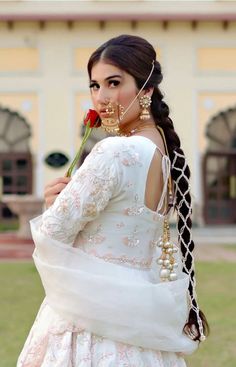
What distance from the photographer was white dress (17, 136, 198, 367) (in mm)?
1583

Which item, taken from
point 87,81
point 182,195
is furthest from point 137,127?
point 87,81

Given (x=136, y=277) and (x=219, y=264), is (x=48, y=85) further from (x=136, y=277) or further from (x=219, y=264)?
(x=136, y=277)

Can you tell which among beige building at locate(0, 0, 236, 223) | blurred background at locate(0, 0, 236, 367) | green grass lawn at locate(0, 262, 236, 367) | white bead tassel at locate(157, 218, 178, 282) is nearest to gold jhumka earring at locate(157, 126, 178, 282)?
white bead tassel at locate(157, 218, 178, 282)

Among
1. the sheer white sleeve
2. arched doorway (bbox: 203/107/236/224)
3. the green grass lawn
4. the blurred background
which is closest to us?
the sheer white sleeve

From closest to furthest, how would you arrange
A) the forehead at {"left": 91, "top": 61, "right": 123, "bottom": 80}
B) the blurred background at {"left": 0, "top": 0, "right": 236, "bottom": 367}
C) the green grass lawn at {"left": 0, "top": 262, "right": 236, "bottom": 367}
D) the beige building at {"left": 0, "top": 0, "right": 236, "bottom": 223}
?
1. the forehead at {"left": 91, "top": 61, "right": 123, "bottom": 80}
2. the green grass lawn at {"left": 0, "top": 262, "right": 236, "bottom": 367}
3. the blurred background at {"left": 0, "top": 0, "right": 236, "bottom": 367}
4. the beige building at {"left": 0, "top": 0, "right": 236, "bottom": 223}

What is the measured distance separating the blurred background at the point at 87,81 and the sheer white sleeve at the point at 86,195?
14.3 m

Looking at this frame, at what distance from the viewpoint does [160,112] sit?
178 centimetres

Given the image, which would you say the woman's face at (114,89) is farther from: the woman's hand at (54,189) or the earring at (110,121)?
the woman's hand at (54,189)

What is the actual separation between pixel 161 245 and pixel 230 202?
14979mm

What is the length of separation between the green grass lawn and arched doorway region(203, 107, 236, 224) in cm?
708

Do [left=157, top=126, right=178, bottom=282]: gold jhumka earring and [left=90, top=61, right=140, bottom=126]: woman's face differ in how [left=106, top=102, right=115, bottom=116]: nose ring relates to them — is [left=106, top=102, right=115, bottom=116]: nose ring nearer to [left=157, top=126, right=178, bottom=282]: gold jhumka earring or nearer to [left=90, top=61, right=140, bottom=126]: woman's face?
[left=90, top=61, right=140, bottom=126]: woman's face

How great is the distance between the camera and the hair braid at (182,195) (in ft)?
5.86

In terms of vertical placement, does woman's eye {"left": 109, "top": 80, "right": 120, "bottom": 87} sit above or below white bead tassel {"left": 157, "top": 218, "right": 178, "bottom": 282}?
above

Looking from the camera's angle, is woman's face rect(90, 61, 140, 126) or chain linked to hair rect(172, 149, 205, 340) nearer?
woman's face rect(90, 61, 140, 126)
